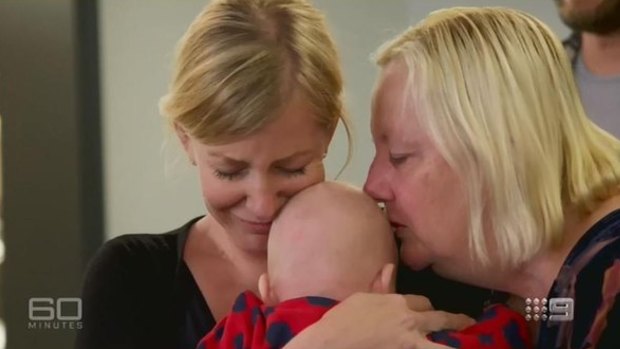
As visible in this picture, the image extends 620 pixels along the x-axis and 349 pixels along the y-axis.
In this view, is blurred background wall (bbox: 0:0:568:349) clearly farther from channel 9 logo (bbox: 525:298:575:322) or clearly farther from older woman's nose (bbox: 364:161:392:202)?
channel 9 logo (bbox: 525:298:575:322)

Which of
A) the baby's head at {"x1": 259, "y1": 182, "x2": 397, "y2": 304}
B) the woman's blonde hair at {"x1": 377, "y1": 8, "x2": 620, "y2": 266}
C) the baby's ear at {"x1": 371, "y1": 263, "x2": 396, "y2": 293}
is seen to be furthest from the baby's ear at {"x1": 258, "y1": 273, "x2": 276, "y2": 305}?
the woman's blonde hair at {"x1": 377, "y1": 8, "x2": 620, "y2": 266}

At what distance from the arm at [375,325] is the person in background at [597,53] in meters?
0.26

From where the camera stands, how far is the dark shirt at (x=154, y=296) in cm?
87

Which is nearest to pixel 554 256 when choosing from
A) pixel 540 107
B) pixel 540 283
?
pixel 540 283

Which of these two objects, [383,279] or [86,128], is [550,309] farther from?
[86,128]

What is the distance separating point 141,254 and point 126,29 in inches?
9.6

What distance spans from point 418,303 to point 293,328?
141mm

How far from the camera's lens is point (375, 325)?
2.65 ft

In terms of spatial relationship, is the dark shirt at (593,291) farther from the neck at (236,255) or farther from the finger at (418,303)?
the neck at (236,255)

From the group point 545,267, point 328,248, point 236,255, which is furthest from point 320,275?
point 545,267

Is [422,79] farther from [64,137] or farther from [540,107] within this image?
[64,137]

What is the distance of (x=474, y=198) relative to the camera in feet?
2.73

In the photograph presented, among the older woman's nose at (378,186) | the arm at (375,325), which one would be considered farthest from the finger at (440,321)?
the older woman's nose at (378,186)

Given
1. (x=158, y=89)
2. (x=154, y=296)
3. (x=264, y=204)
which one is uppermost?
(x=158, y=89)
